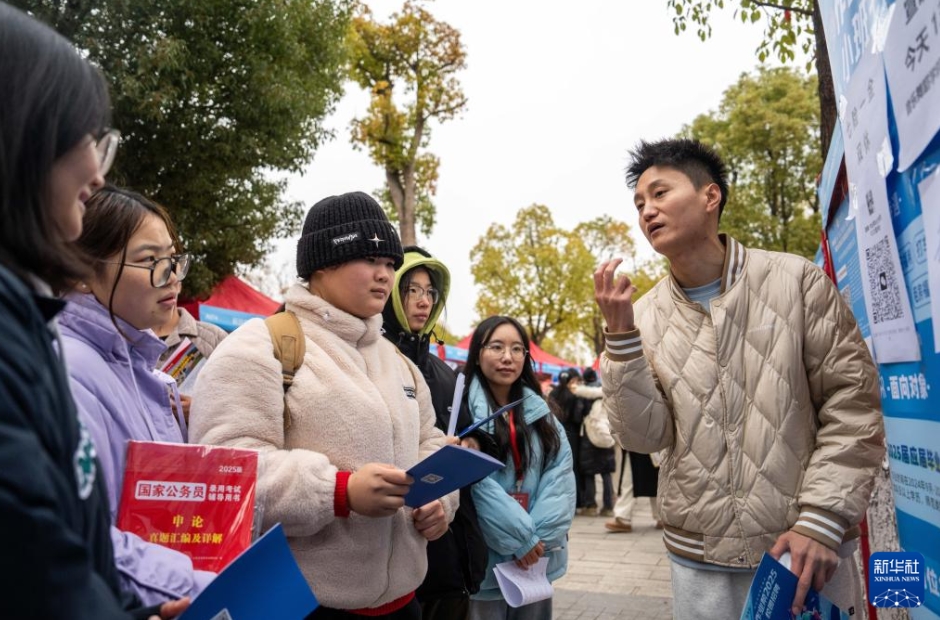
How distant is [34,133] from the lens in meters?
0.90

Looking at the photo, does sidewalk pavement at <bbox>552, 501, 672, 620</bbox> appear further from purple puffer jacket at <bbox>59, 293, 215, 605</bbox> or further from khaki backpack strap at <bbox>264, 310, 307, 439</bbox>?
purple puffer jacket at <bbox>59, 293, 215, 605</bbox>

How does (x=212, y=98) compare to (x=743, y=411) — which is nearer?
(x=743, y=411)

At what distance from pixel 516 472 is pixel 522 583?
59 cm

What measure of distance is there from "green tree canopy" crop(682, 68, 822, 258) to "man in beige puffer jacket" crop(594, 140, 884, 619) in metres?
21.3

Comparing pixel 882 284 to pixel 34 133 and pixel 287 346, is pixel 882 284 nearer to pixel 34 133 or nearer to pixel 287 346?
pixel 287 346

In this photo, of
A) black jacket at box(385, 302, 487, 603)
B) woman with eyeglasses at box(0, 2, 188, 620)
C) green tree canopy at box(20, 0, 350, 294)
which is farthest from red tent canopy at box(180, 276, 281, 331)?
woman with eyeglasses at box(0, 2, 188, 620)

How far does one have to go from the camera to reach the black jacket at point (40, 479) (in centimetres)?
74

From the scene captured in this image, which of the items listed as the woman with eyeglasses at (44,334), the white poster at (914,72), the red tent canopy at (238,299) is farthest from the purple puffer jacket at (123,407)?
the red tent canopy at (238,299)

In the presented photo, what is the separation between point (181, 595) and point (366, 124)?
19.3 meters

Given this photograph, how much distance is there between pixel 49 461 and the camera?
31.1 inches

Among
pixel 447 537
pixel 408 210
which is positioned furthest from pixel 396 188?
pixel 447 537

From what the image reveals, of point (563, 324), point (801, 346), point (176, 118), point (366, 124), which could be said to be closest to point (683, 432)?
point (801, 346)

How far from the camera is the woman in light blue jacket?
3305 millimetres

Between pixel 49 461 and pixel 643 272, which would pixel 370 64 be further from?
pixel 643 272
